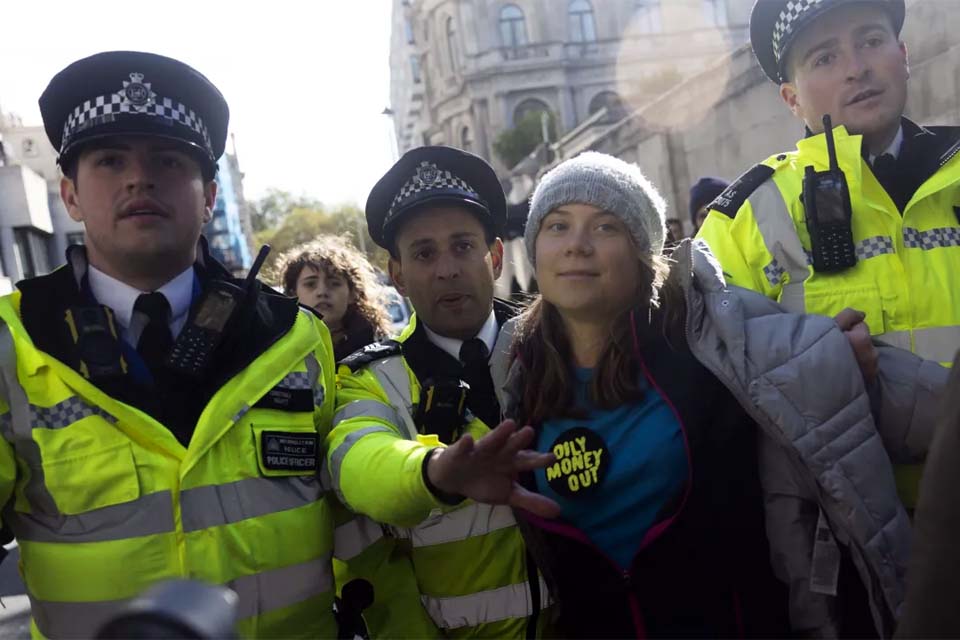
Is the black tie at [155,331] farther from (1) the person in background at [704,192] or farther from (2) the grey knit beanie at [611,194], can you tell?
(1) the person in background at [704,192]

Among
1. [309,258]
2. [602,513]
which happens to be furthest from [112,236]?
[309,258]

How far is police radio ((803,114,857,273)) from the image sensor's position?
2238 mm

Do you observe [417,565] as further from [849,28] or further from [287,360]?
[849,28]

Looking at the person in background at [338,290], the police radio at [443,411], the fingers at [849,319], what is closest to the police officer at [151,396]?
the police radio at [443,411]

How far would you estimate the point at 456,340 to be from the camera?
2.53 metres

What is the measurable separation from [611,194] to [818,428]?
748 mm

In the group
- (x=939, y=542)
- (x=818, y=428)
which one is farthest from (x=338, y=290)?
(x=939, y=542)

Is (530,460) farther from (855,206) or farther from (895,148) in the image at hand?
(895,148)

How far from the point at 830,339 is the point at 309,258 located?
3509 millimetres

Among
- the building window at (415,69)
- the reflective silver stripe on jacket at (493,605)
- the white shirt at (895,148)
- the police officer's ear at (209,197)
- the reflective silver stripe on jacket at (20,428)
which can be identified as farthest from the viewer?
the building window at (415,69)

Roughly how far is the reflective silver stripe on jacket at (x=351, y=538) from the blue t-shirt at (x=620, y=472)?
1.83ft

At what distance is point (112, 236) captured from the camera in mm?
2086

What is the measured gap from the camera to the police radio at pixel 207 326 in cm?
200

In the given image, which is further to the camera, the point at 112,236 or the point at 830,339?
the point at 112,236
